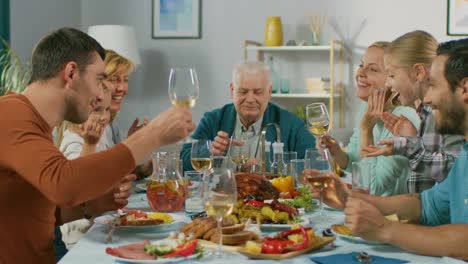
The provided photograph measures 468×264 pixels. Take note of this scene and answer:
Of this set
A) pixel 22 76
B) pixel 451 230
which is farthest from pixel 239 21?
pixel 451 230

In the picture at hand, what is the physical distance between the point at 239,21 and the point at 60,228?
13.1 ft

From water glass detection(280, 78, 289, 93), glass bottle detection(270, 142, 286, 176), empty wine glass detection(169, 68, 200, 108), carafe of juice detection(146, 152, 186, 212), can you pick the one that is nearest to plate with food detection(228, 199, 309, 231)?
carafe of juice detection(146, 152, 186, 212)

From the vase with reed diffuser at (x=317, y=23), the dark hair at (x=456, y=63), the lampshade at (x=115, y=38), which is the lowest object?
the dark hair at (x=456, y=63)

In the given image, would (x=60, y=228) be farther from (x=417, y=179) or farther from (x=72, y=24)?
(x=72, y=24)

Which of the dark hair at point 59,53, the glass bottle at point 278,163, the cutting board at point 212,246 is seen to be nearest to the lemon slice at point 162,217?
the cutting board at point 212,246

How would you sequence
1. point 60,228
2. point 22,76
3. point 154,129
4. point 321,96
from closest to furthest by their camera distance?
point 154,129 < point 60,228 < point 22,76 < point 321,96

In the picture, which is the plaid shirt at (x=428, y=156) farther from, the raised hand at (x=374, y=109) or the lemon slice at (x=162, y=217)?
the lemon slice at (x=162, y=217)

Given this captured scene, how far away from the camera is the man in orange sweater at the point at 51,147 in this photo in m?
1.74

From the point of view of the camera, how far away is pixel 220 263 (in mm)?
1671

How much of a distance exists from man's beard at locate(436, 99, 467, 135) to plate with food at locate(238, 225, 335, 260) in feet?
2.17

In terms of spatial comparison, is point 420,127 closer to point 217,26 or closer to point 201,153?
point 201,153

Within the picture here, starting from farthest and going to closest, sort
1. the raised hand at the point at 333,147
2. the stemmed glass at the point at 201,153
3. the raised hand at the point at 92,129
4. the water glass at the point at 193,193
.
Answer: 1. the raised hand at the point at 333,147
2. the stemmed glass at the point at 201,153
3. the raised hand at the point at 92,129
4. the water glass at the point at 193,193

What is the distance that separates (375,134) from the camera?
10.3 feet

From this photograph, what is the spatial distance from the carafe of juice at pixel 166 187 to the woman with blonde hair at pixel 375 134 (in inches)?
26.1
